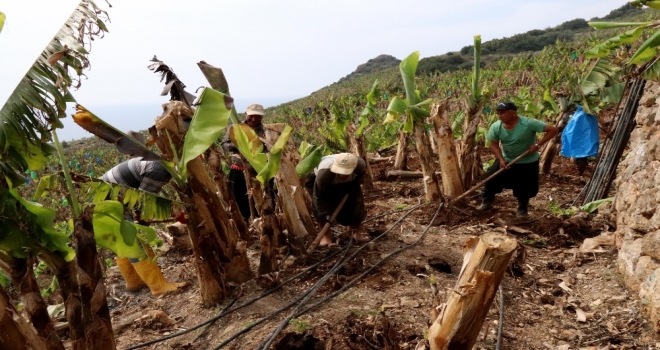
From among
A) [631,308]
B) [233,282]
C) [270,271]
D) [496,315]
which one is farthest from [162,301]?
[631,308]

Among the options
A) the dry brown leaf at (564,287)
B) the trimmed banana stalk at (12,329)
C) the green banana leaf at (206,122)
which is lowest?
the dry brown leaf at (564,287)

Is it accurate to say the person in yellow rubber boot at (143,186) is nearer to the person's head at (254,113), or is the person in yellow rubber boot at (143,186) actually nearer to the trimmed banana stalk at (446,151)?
the person's head at (254,113)

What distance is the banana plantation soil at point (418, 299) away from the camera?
303cm

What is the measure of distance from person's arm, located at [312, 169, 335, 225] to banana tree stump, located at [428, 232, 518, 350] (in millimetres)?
2298

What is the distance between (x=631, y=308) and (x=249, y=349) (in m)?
2.80

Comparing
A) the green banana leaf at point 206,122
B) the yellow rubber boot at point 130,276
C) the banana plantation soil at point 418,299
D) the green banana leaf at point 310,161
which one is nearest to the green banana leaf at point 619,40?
the banana plantation soil at point 418,299

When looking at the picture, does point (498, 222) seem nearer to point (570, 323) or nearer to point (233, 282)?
point (570, 323)

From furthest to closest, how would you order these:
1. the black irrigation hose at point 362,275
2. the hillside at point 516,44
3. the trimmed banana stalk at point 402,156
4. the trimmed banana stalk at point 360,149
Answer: the hillside at point 516,44 < the trimmed banana stalk at point 402,156 < the trimmed banana stalk at point 360,149 < the black irrigation hose at point 362,275

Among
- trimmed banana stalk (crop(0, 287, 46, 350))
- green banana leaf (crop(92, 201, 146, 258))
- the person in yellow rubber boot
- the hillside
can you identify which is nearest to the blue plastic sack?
the person in yellow rubber boot

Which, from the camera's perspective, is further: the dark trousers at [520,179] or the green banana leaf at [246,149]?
the dark trousers at [520,179]

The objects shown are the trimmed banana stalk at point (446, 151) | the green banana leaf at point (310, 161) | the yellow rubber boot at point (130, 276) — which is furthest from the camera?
the trimmed banana stalk at point (446, 151)

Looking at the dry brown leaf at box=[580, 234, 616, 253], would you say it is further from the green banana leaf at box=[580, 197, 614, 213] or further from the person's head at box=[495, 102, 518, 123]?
the person's head at box=[495, 102, 518, 123]

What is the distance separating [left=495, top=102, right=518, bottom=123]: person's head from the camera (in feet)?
15.7

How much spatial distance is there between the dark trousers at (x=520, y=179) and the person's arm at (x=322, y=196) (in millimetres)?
2190
